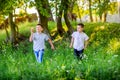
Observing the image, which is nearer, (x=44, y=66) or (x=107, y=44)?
(x=44, y=66)

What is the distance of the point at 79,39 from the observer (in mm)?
16375

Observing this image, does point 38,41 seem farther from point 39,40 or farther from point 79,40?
point 79,40

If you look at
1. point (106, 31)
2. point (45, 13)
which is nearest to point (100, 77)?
point (45, 13)

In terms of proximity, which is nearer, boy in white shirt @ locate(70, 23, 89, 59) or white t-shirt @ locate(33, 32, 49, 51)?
boy in white shirt @ locate(70, 23, 89, 59)

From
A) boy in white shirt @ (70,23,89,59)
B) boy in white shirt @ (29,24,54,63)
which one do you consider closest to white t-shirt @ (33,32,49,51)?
boy in white shirt @ (29,24,54,63)

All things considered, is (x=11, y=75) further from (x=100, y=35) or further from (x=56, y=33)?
(x=56, y=33)

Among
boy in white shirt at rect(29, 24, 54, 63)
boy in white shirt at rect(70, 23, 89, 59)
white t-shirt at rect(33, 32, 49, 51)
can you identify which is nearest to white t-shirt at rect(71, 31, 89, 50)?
boy in white shirt at rect(70, 23, 89, 59)

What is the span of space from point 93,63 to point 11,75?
2299mm

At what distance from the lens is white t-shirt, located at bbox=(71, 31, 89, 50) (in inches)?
644

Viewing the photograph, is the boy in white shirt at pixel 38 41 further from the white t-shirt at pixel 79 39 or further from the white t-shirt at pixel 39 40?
the white t-shirt at pixel 79 39

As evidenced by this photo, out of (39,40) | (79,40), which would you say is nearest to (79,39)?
(79,40)

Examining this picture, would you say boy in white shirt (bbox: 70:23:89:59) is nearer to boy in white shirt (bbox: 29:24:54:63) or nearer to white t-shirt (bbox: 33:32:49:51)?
boy in white shirt (bbox: 29:24:54:63)

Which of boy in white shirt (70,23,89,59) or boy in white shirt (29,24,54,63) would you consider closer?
boy in white shirt (70,23,89,59)

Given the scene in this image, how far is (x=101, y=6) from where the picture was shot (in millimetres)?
27703
